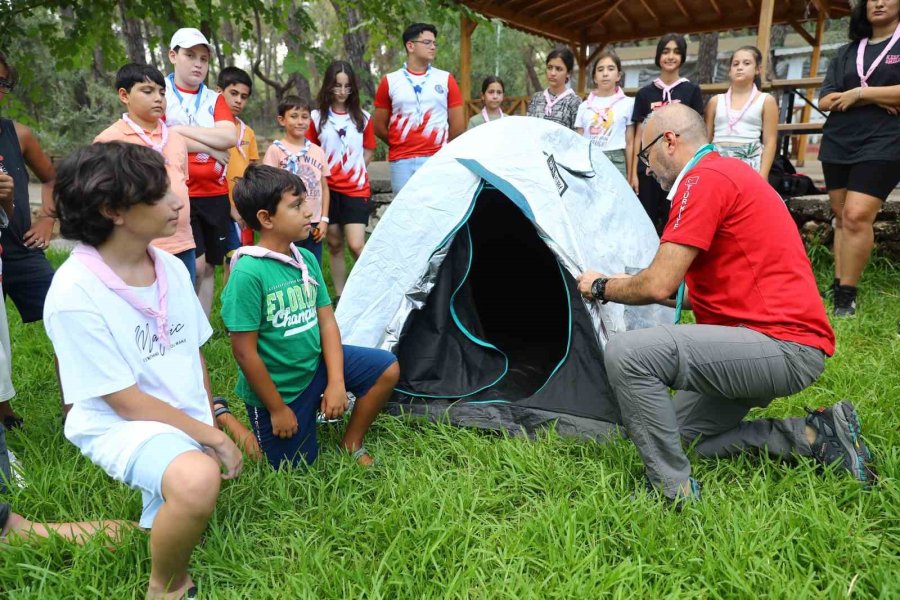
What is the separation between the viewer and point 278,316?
2.40 m

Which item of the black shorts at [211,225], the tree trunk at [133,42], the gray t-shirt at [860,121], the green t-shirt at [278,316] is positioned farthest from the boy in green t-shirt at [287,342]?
the tree trunk at [133,42]

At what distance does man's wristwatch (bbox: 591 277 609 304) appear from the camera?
95.0 inches

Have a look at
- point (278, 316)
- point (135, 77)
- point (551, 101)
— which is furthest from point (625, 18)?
point (278, 316)

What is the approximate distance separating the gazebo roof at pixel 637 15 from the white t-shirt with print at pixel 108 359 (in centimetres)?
683

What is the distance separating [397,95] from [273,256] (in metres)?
2.64

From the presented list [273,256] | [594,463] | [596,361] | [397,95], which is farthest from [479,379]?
[397,95]

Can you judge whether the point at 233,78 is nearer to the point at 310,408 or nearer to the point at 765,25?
the point at 310,408

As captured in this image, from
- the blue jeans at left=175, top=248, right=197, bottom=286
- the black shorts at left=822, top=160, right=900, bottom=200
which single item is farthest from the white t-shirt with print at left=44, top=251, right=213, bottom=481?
the black shorts at left=822, top=160, right=900, bottom=200

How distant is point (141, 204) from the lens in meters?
1.78

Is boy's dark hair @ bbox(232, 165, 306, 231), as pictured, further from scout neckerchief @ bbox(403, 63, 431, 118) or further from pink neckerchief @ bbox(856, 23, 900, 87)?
pink neckerchief @ bbox(856, 23, 900, 87)

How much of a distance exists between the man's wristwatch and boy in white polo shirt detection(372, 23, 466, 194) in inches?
101

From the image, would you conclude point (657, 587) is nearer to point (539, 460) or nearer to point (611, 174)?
point (539, 460)

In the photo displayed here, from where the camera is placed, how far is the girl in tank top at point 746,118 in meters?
4.27

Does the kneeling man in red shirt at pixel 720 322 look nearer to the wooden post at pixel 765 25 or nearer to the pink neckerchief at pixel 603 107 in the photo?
the pink neckerchief at pixel 603 107
